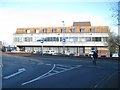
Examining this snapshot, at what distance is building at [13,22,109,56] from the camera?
3915 inches

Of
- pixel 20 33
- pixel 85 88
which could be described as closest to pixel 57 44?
pixel 20 33

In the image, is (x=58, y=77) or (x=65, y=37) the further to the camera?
(x=65, y=37)

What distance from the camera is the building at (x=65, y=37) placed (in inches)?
3915

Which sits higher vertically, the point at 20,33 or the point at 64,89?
the point at 20,33

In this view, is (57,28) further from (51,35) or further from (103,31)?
(103,31)

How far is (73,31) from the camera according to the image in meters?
103

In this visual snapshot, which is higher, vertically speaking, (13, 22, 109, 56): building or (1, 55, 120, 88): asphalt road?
(13, 22, 109, 56): building

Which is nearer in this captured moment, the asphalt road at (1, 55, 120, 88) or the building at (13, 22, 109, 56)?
the asphalt road at (1, 55, 120, 88)

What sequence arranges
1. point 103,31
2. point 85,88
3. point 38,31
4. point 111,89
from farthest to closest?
point 38,31
point 103,31
point 85,88
point 111,89

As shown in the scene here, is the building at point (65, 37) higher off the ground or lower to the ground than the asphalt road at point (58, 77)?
higher

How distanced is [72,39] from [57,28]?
7228mm

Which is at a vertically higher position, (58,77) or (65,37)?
(65,37)

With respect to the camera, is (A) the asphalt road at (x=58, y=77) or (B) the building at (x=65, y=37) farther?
(B) the building at (x=65, y=37)

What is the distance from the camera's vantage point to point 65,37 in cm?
10075
